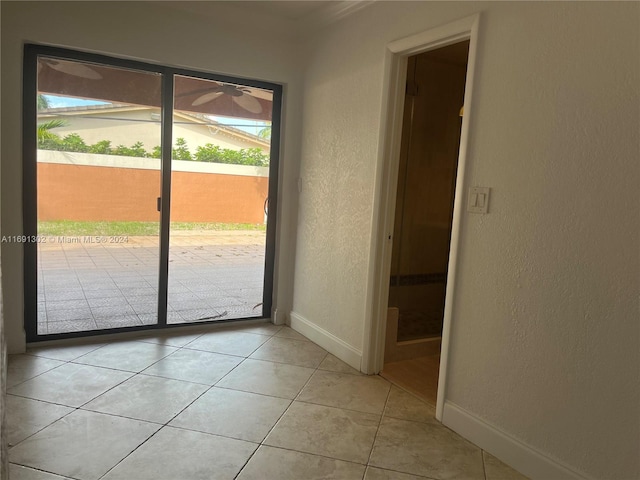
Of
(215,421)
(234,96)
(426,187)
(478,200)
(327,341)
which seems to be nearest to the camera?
(478,200)

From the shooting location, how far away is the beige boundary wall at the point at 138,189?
310 centimetres

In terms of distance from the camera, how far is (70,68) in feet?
10.0

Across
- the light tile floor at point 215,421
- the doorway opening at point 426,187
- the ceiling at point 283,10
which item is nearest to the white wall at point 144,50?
the ceiling at point 283,10

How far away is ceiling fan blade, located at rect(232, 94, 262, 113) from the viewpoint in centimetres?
367

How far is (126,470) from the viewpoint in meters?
1.84

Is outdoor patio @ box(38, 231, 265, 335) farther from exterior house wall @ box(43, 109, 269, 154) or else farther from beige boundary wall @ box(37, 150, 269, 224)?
exterior house wall @ box(43, 109, 269, 154)

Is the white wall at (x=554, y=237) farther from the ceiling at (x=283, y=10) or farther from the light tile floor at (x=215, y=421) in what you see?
the ceiling at (x=283, y=10)

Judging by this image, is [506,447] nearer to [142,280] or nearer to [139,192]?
[142,280]

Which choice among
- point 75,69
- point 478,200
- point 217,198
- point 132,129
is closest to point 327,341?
point 217,198

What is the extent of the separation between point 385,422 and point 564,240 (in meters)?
1.30

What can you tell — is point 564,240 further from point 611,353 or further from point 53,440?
point 53,440


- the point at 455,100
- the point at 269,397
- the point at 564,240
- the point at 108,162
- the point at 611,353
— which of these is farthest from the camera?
the point at 455,100

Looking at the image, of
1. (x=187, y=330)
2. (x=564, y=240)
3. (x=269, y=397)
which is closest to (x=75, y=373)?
(x=187, y=330)

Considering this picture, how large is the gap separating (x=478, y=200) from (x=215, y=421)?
5.66 ft
